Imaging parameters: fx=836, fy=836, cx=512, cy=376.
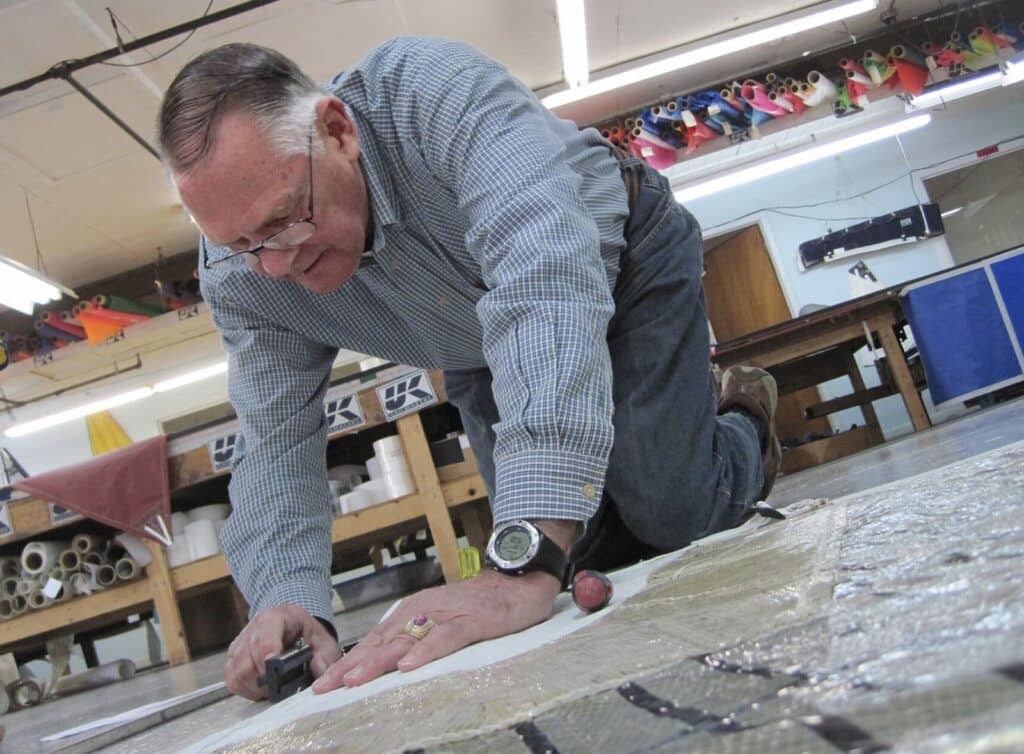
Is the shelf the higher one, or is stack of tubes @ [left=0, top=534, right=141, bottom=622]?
stack of tubes @ [left=0, top=534, right=141, bottom=622]

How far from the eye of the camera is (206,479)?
3.34 metres

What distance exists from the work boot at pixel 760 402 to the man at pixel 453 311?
46mm

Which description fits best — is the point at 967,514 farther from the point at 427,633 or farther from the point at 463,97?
the point at 463,97

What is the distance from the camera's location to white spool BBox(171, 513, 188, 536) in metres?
3.39

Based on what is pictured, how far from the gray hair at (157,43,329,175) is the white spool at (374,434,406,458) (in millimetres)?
2100

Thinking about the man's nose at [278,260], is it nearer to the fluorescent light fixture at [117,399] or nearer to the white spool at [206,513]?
the white spool at [206,513]

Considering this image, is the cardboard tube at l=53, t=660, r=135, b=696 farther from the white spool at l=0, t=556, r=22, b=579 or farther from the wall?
the wall

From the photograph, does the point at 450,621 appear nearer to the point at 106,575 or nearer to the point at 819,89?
the point at 106,575

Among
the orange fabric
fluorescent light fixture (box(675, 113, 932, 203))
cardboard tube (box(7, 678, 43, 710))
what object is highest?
the orange fabric

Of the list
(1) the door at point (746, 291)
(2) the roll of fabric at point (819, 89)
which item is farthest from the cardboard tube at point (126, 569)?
(2) the roll of fabric at point (819, 89)

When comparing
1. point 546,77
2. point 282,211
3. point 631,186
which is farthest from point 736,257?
point 282,211

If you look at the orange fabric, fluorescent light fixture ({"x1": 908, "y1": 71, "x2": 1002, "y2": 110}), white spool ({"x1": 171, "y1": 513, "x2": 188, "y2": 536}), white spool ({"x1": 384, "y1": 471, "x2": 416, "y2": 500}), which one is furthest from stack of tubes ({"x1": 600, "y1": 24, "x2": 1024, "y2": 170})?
white spool ({"x1": 171, "y1": 513, "x2": 188, "y2": 536})

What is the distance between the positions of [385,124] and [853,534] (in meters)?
0.88

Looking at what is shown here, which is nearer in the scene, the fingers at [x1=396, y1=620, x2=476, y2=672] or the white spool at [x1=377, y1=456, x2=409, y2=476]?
the fingers at [x1=396, y1=620, x2=476, y2=672]
